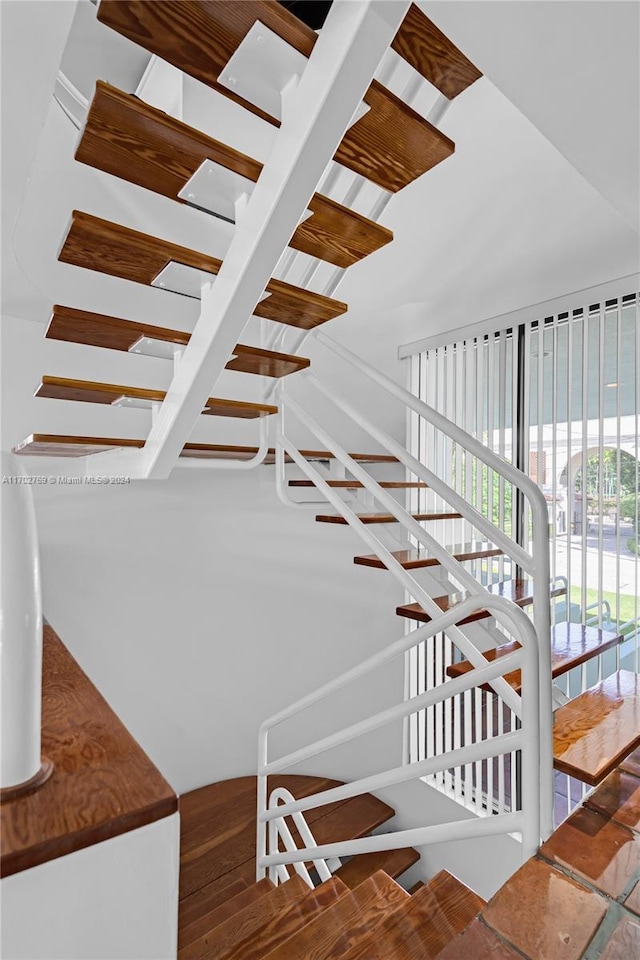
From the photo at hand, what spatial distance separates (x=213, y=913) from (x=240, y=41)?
2.71 meters

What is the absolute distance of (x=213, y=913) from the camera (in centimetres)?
211

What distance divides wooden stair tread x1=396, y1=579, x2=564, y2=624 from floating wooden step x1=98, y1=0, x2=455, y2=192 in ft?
4.31

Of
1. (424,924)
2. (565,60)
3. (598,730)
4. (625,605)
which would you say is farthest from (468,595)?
(565,60)

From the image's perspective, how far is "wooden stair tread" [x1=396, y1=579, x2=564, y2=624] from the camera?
1884mm

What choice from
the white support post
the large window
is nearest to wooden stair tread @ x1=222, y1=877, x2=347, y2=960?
→ the large window

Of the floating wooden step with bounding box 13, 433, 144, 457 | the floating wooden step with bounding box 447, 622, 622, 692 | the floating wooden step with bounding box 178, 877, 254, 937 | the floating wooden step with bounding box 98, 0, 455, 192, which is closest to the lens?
the floating wooden step with bounding box 98, 0, 455, 192

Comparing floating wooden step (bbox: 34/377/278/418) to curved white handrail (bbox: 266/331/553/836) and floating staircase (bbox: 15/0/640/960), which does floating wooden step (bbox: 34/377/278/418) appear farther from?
curved white handrail (bbox: 266/331/553/836)

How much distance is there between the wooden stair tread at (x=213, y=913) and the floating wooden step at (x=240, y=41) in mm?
2348

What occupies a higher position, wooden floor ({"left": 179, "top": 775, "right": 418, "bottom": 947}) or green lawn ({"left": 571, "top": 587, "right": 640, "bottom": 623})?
green lawn ({"left": 571, "top": 587, "right": 640, "bottom": 623})

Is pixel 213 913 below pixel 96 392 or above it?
below

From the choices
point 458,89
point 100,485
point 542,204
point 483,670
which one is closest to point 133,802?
point 483,670

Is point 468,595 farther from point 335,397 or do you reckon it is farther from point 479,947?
point 479,947

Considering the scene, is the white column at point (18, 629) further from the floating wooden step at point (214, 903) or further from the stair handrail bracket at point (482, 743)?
the floating wooden step at point (214, 903)

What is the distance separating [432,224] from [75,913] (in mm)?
2510
